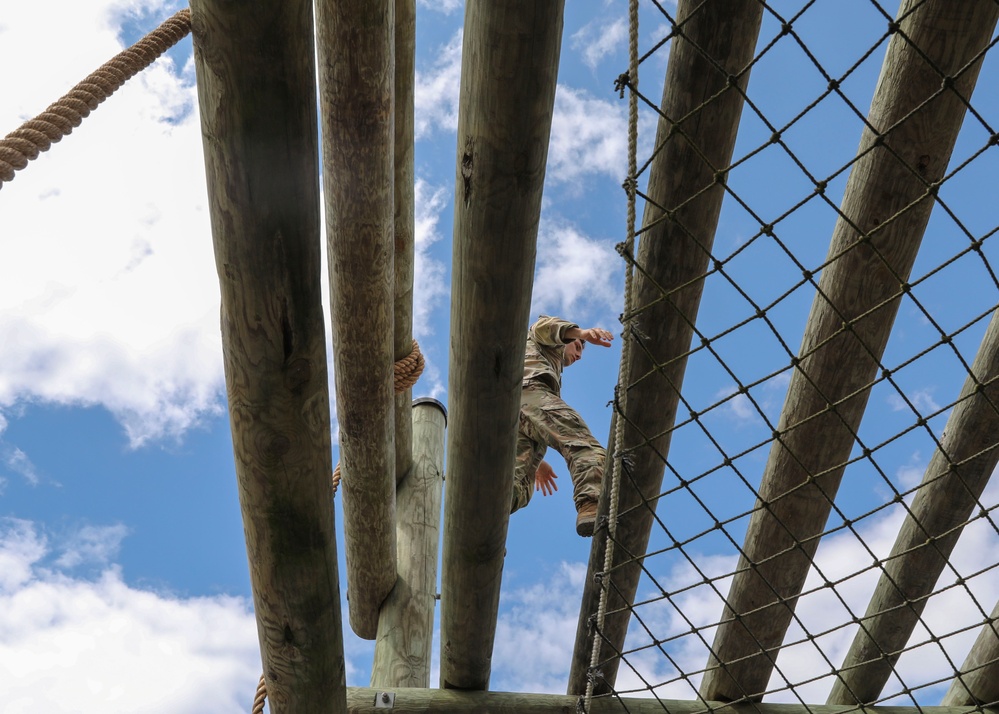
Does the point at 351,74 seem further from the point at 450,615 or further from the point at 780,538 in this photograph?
the point at 780,538

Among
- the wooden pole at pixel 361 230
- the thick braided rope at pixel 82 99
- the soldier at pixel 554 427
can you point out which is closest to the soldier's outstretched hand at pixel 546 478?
the soldier at pixel 554 427

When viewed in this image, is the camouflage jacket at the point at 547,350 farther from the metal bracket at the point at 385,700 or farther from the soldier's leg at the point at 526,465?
the metal bracket at the point at 385,700

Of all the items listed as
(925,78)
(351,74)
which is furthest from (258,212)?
(925,78)

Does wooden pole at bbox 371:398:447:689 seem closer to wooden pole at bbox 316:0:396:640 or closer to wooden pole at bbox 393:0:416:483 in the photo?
wooden pole at bbox 393:0:416:483

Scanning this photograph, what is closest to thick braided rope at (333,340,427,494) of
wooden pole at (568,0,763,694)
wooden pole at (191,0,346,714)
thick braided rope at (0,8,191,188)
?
wooden pole at (568,0,763,694)

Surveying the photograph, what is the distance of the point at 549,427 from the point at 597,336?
593mm

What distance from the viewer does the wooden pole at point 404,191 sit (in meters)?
3.32

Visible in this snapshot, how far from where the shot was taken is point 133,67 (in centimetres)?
223

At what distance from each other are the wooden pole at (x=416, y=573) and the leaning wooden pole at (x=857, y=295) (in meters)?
1.22

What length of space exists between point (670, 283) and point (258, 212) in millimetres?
1239

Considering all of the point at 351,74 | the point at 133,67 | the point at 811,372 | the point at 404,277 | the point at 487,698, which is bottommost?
the point at 487,698

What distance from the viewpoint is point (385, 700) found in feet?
10.2

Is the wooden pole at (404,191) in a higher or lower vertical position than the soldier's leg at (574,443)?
higher

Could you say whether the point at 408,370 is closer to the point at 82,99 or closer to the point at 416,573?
the point at 416,573
